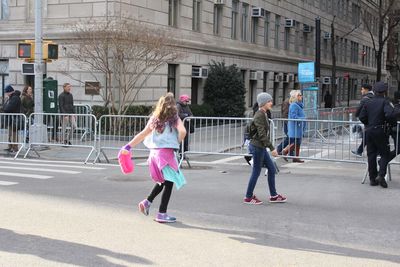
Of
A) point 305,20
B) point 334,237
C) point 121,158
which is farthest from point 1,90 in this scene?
point 305,20

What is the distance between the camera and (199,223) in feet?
24.6

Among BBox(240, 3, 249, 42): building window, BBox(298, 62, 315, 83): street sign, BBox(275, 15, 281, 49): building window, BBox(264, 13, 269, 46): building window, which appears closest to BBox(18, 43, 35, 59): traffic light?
BBox(298, 62, 315, 83): street sign

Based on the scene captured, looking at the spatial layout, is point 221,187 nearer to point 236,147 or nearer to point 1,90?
point 236,147

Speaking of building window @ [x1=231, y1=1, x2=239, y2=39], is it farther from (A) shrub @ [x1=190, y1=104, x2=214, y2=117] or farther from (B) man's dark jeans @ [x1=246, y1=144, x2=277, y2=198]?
(B) man's dark jeans @ [x1=246, y1=144, x2=277, y2=198]

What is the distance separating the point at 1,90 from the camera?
2506cm

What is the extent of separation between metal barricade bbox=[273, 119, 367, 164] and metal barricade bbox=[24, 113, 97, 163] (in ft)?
16.7

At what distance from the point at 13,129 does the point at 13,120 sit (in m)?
0.25

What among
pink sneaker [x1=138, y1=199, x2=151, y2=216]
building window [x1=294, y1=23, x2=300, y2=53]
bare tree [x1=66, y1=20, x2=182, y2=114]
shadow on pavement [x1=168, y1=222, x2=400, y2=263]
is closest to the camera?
shadow on pavement [x1=168, y1=222, x2=400, y2=263]

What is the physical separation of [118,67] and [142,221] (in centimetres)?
1399

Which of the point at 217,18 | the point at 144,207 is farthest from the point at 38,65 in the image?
the point at 217,18

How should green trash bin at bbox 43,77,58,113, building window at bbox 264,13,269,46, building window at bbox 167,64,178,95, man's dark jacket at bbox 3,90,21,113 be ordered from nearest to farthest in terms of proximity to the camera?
man's dark jacket at bbox 3,90,21,113 < green trash bin at bbox 43,77,58,113 < building window at bbox 167,64,178,95 < building window at bbox 264,13,269,46

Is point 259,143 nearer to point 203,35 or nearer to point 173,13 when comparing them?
point 173,13

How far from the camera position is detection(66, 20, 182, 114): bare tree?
20.1m

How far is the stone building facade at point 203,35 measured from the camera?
903 inches
